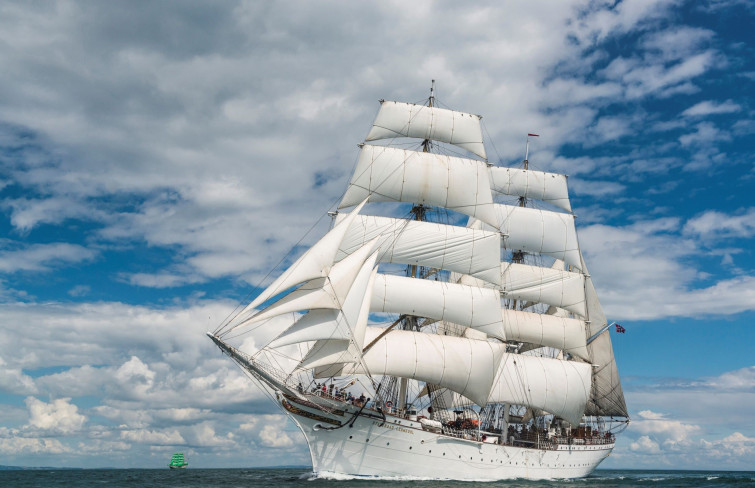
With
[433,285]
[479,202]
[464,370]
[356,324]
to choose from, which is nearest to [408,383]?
[464,370]

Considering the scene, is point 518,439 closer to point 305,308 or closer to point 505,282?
point 505,282

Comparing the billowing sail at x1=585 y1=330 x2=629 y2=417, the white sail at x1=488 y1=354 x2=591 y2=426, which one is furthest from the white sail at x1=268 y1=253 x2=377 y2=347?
the billowing sail at x1=585 y1=330 x2=629 y2=417

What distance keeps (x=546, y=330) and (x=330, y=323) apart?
37.1m

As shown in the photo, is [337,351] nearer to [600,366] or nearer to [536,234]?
[536,234]

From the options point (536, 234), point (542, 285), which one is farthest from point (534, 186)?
point (542, 285)

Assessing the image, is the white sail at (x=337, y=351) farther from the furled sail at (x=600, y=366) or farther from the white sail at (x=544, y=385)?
the furled sail at (x=600, y=366)

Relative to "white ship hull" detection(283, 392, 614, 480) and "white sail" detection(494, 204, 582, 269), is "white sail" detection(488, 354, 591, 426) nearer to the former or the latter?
"white sail" detection(494, 204, 582, 269)

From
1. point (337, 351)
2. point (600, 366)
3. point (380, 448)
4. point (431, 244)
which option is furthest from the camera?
point (600, 366)

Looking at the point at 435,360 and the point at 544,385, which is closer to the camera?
the point at 435,360

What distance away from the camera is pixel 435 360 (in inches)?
2121

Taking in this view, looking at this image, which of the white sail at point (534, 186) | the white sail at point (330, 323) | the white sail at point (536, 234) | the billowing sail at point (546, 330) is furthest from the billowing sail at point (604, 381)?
the white sail at point (330, 323)

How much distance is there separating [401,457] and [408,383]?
9747 millimetres

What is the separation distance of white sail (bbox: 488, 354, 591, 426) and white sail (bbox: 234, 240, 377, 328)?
89.9ft

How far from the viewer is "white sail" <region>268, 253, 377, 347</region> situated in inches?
1692
